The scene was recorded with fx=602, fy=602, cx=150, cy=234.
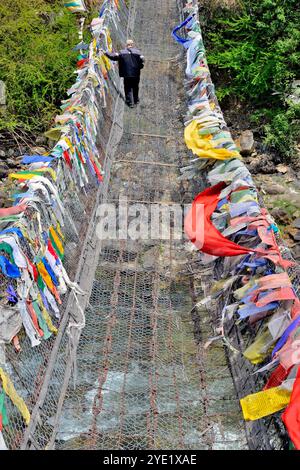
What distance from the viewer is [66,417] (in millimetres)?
5066

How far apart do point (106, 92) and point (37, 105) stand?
13.6 feet

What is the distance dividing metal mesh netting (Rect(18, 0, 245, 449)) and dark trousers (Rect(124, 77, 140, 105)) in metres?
1.80

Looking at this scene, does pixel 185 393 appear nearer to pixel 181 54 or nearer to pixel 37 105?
pixel 181 54

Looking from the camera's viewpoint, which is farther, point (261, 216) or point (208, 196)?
point (208, 196)

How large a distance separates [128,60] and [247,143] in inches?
154

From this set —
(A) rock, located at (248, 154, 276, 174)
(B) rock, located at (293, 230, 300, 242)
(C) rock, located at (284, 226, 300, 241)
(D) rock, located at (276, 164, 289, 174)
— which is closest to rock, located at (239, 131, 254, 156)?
(A) rock, located at (248, 154, 276, 174)

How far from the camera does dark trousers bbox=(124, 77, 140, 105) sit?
28.4ft

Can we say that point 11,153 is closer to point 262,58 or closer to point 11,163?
Answer: point 11,163

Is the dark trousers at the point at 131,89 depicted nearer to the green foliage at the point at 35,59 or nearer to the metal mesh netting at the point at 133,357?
the metal mesh netting at the point at 133,357

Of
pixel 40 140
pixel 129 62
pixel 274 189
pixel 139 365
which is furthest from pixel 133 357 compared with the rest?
pixel 40 140

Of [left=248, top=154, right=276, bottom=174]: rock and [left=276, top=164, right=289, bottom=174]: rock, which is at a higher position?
[left=248, top=154, right=276, bottom=174]: rock

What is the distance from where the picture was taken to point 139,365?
5.57 metres

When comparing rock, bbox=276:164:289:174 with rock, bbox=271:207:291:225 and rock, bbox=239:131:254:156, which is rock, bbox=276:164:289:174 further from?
rock, bbox=271:207:291:225
